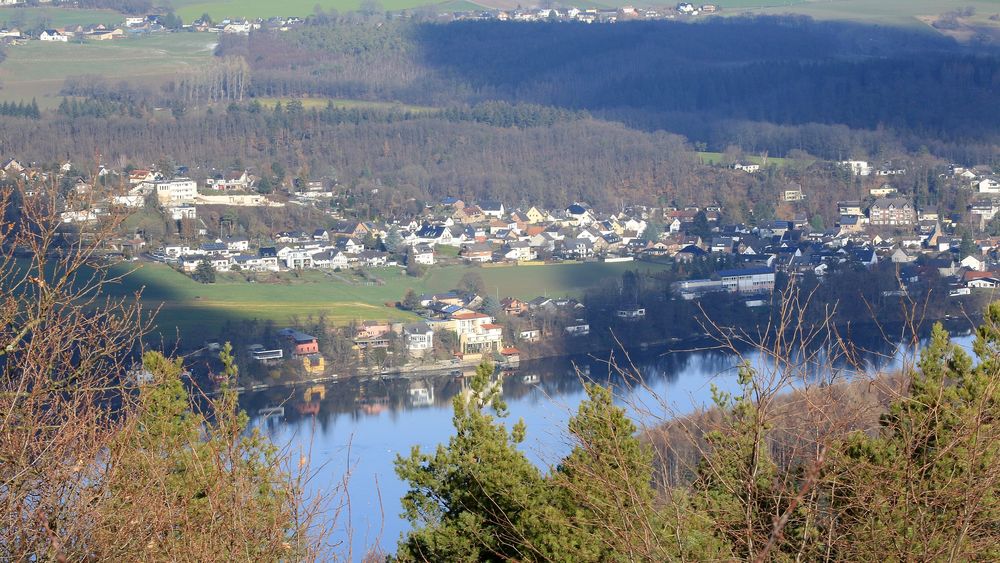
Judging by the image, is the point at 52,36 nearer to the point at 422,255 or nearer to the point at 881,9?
the point at 422,255

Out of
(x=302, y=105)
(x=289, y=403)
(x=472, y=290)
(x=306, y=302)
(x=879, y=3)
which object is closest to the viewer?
(x=289, y=403)

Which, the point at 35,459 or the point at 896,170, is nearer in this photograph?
the point at 35,459

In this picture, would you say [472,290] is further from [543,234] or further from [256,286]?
[543,234]

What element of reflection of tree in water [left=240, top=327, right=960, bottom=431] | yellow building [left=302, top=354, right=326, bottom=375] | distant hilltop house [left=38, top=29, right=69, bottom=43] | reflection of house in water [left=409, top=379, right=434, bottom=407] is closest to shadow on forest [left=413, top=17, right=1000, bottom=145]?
distant hilltop house [left=38, top=29, right=69, bottom=43]

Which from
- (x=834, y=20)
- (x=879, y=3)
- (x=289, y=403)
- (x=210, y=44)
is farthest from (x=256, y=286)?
(x=879, y=3)

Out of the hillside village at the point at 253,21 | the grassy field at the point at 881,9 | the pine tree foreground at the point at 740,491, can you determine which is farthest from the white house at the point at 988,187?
the pine tree foreground at the point at 740,491

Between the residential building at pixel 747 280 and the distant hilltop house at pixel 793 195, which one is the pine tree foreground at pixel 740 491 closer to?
the residential building at pixel 747 280

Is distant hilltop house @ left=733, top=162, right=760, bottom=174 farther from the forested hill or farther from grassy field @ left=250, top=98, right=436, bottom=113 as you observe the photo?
grassy field @ left=250, top=98, right=436, bottom=113
